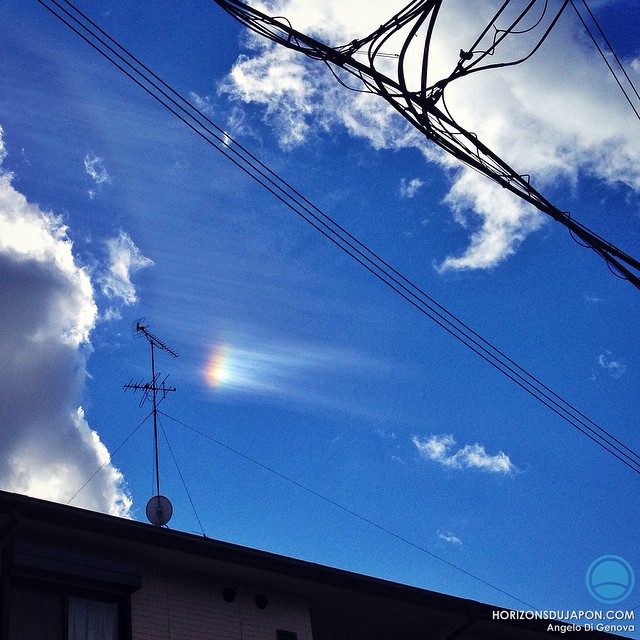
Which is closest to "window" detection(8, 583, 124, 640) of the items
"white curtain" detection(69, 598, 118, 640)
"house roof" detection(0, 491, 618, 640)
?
"white curtain" detection(69, 598, 118, 640)

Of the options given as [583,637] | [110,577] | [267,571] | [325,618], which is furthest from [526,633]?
[110,577]

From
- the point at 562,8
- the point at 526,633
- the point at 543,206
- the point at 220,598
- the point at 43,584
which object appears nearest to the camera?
the point at 562,8

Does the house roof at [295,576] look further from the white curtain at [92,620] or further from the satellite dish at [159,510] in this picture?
the satellite dish at [159,510]

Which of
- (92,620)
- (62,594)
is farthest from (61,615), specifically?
(92,620)

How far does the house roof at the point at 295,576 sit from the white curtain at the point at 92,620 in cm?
74

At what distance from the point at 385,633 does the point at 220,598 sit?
3804mm

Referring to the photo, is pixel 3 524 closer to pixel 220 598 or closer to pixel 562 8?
pixel 220 598

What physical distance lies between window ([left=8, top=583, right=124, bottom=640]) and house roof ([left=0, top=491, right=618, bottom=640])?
26.2 inches

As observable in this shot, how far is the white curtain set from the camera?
32.5 feet

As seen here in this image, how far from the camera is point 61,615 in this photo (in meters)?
9.83

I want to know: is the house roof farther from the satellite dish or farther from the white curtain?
the satellite dish

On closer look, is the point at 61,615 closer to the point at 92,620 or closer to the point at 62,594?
the point at 62,594

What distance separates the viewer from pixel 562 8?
754 centimetres

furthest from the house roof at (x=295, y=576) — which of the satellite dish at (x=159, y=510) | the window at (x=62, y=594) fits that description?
the satellite dish at (x=159, y=510)
